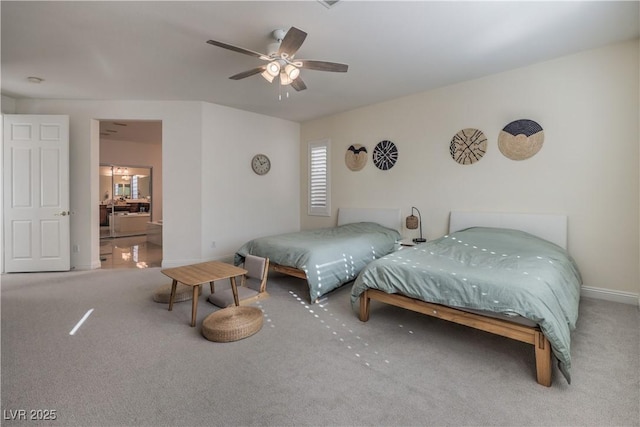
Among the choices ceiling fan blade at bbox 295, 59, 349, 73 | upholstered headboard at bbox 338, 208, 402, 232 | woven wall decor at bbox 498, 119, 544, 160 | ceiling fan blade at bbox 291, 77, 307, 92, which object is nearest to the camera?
ceiling fan blade at bbox 295, 59, 349, 73

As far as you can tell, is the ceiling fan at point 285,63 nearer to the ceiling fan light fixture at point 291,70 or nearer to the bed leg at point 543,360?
the ceiling fan light fixture at point 291,70

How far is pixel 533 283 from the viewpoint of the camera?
6.55ft

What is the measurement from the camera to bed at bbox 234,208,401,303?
3.30 metres

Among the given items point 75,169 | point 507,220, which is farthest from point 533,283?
point 75,169

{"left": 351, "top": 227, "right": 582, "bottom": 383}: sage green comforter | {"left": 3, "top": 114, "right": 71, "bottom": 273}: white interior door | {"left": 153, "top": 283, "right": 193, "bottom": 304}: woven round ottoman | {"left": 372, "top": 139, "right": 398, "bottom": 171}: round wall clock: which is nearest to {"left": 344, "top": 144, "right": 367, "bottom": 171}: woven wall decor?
{"left": 372, "top": 139, "right": 398, "bottom": 171}: round wall clock

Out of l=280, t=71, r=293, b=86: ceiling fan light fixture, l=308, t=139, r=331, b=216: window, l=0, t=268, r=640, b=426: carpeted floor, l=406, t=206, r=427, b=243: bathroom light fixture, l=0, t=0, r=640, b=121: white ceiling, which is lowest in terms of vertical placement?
l=0, t=268, r=640, b=426: carpeted floor

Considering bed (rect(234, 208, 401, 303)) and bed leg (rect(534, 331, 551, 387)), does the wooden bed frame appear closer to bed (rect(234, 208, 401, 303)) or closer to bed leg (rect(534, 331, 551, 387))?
bed (rect(234, 208, 401, 303))

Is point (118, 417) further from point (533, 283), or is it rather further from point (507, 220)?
point (507, 220)

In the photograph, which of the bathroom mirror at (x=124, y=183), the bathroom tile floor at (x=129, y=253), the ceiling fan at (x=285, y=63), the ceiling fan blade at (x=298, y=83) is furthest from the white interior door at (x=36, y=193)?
the bathroom mirror at (x=124, y=183)

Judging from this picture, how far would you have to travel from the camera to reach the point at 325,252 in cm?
345

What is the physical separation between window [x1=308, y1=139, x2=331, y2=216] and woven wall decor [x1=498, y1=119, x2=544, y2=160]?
9.81 ft

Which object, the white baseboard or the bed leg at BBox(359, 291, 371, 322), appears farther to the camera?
the white baseboard

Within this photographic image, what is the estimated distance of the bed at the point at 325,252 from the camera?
330 centimetres

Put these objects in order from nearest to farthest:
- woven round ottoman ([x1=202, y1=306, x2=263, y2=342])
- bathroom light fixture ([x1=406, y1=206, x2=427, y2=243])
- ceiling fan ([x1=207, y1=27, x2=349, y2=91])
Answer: woven round ottoman ([x1=202, y1=306, x2=263, y2=342]), ceiling fan ([x1=207, y1=27, x2=349, y2=91]), bathroom light fixture ([x1=406, y1=206, x2=427, y2=243])
